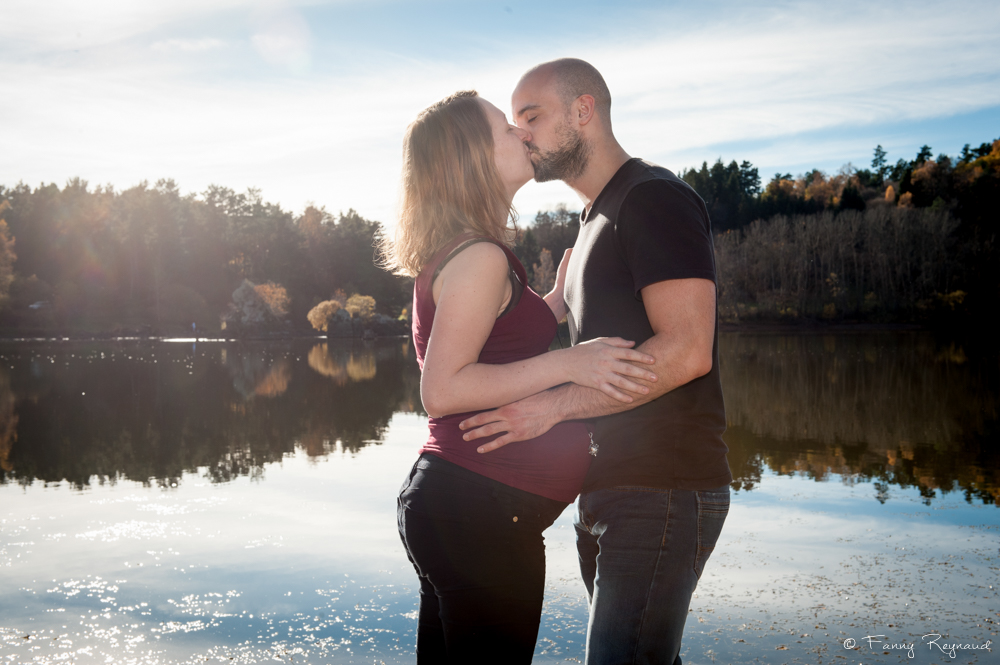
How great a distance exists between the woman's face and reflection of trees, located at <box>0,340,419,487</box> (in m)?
9.20

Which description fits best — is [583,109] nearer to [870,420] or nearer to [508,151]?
[508,151]

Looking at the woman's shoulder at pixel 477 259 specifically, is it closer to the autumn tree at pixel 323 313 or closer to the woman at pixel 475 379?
the woman at pixel 475 379

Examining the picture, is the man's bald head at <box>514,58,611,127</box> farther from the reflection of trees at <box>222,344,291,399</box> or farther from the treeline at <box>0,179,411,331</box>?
the treeline at <box>0,179,411,331</box>

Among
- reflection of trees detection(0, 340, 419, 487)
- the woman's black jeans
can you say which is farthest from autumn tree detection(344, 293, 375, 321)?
the woman's black jeans

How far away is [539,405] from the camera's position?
235 cm

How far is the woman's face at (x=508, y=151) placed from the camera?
2.33 m

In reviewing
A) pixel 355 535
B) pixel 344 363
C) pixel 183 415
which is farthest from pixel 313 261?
pixel 355 535

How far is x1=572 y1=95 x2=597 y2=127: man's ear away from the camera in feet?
9.62

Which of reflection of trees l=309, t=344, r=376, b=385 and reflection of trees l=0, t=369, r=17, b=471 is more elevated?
reflection of trees l=0, t=369, r=17, b=471

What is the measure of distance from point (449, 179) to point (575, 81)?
3.18 ft

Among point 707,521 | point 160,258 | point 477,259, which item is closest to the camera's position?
point 477,259

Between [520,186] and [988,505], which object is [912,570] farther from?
[520,186]

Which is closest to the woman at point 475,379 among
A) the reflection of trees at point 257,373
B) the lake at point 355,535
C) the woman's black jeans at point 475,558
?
the woman's black jeans at point 475,558

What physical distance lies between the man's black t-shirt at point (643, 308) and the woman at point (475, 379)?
0.78 feet
